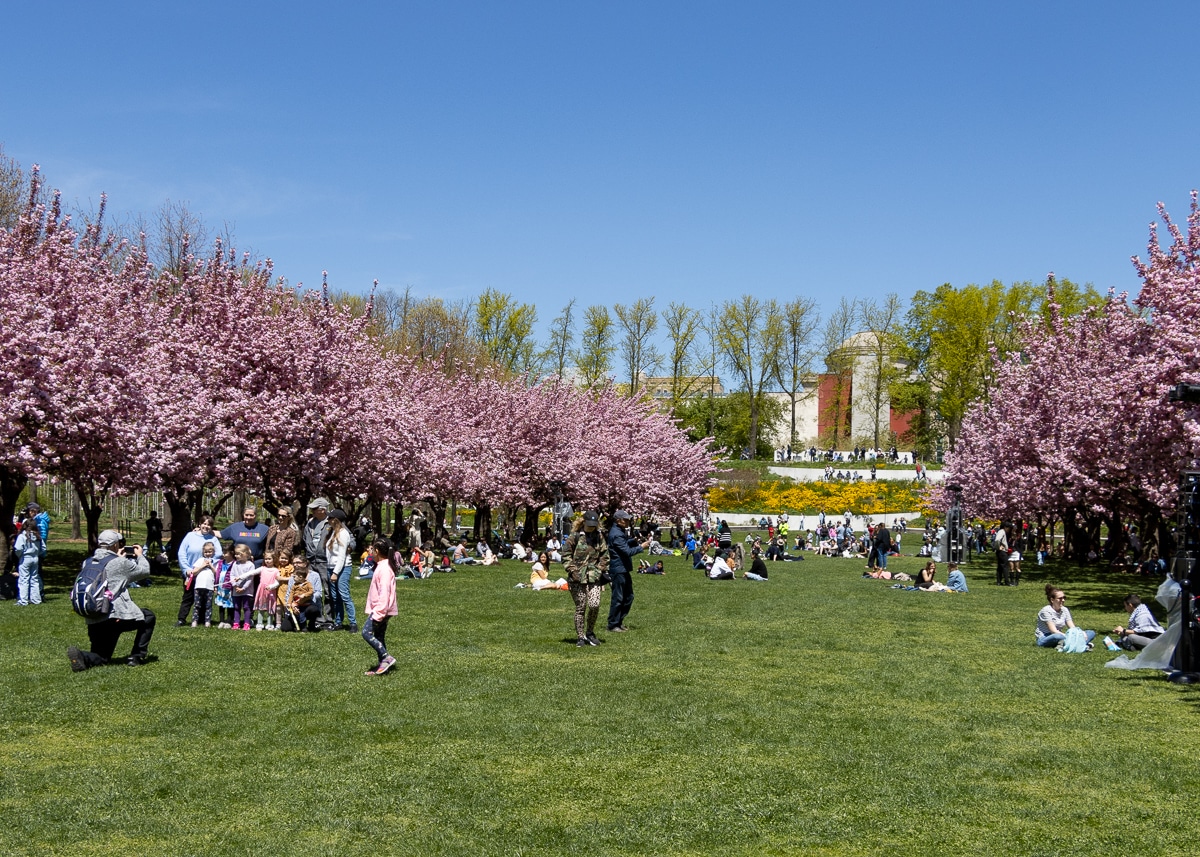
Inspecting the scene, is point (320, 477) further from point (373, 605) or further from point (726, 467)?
point (726, 467)

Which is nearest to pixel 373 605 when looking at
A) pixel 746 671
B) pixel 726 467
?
pixel 746 671

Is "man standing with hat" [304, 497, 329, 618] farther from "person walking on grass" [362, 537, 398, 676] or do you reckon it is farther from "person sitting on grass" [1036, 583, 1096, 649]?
"person sitting on grass" [1036, 583, 1096, 649]

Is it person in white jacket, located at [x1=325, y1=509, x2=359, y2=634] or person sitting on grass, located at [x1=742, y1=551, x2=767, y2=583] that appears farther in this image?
person sitting on grass, located at [x1=742, y1=551, x2=767, y2=583]

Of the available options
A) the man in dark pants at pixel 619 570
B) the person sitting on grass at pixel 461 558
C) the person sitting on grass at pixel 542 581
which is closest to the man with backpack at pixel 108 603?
the man in dark pants at pixel 619 570

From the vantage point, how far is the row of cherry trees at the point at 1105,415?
918 inches

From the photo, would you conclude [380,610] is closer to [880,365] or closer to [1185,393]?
[1185,393]

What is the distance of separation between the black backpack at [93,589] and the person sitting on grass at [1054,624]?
12352 mm

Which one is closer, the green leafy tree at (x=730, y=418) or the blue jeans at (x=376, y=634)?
the blue jeans at (x=376, y=634)

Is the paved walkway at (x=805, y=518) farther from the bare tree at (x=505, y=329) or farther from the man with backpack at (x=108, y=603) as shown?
the man with backpack at (x=108, y=603)

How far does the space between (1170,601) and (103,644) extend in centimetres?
1309

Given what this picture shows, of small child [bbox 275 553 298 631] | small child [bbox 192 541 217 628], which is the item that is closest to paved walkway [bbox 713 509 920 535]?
small child [bbox 275 553 298 631]

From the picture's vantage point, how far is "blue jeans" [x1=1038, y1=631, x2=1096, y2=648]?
16359 millimetres

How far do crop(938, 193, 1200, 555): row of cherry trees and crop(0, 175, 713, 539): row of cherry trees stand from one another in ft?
60.4

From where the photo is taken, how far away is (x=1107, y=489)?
1249 inches
